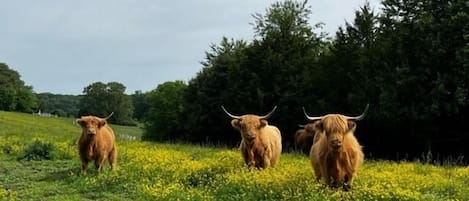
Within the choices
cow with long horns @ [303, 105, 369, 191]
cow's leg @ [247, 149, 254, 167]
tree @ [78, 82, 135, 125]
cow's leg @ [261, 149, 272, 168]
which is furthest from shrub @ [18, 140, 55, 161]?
tree @ [78, 82, 135, 125]

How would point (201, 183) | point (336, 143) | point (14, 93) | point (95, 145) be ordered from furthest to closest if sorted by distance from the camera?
point (14, 93) → point (95, 145) → point (201, 183) → point (336, 143)

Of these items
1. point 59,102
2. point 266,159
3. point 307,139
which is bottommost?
point 266,159

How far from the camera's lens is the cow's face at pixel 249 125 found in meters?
14.8

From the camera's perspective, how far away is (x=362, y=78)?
1473 inches

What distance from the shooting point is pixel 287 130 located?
45.0m

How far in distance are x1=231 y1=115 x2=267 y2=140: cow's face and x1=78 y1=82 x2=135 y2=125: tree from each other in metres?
105

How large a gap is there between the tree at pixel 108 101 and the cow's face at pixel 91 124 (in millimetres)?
103176

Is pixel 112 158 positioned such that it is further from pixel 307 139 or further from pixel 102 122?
pixel 307 139

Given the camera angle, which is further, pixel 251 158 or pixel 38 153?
pixel 38 153

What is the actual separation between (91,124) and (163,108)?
60720 mm

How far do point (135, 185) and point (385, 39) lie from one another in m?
26.2

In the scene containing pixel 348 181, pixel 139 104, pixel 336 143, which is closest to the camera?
pixel 336 143

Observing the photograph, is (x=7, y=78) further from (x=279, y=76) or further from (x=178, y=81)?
(x=279, y=76)

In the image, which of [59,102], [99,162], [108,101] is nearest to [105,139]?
[99,162]
